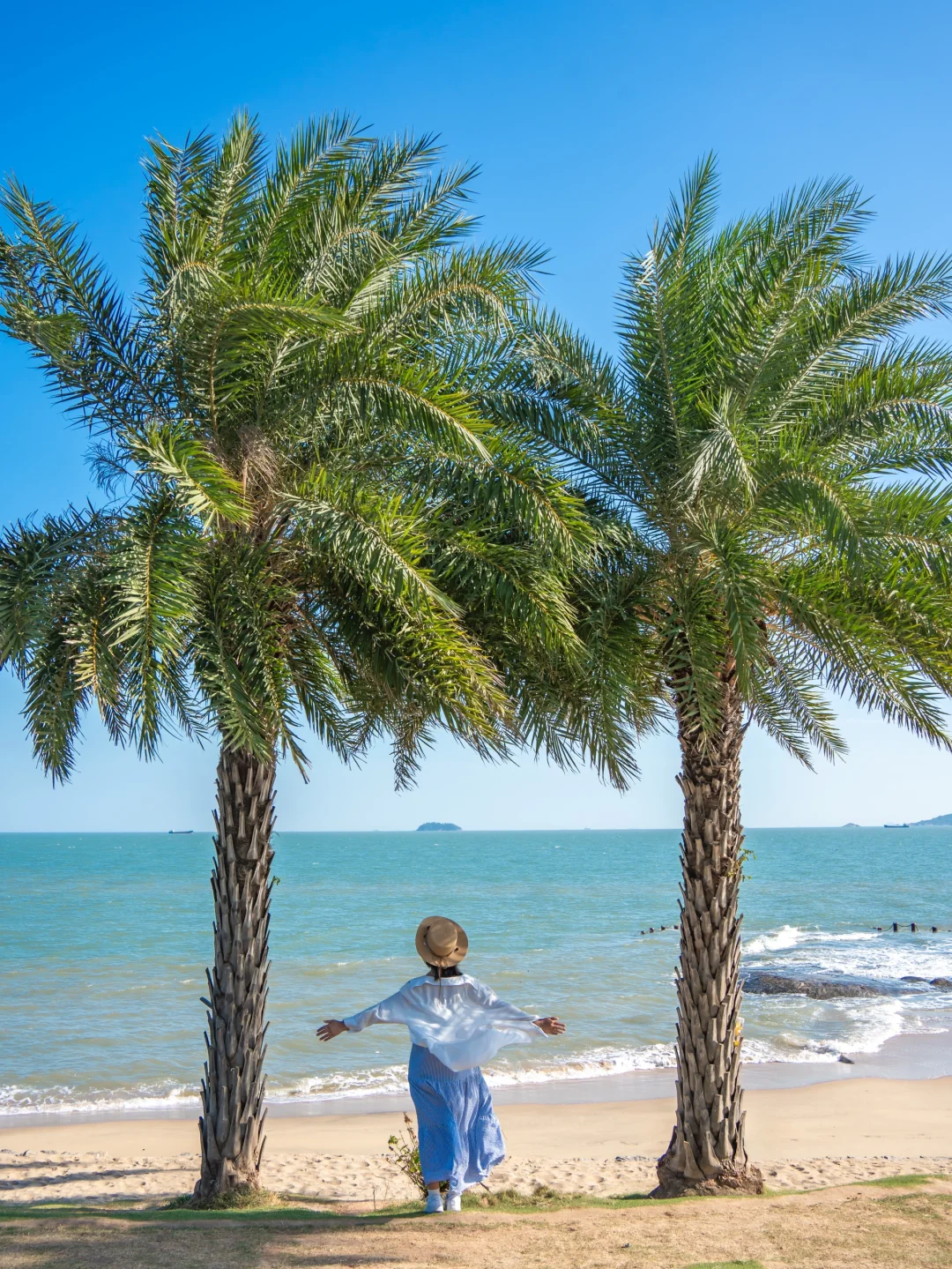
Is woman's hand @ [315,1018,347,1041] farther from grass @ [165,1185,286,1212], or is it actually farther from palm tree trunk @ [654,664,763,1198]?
palm tree trunk @ [654,664,763,1198]

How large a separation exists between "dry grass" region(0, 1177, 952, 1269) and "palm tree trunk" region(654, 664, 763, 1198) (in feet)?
4.46

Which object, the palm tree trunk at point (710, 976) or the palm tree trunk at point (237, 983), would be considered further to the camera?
the palm tree trunk at point (710, 976)

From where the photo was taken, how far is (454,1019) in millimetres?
6508

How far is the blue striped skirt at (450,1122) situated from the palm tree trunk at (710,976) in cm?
239

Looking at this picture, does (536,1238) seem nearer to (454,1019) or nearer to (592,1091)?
(454,1019)

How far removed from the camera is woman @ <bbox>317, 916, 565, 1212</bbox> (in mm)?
6426

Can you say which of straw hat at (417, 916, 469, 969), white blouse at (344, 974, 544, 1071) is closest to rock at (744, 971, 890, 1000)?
white blouse at (344, 974, 544, 1071)

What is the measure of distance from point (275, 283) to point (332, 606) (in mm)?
2346

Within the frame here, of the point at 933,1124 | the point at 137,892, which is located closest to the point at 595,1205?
the point at 933,1124

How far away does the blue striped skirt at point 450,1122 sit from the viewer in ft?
21.1

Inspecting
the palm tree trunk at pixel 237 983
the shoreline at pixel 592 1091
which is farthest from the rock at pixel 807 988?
the palm tree trunk at pixel 237 983

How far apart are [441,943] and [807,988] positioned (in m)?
19.6

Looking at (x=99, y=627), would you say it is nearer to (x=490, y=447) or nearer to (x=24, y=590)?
(x=24, y=590)

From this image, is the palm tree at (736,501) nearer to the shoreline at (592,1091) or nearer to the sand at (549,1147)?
the sand at (549,1147)
